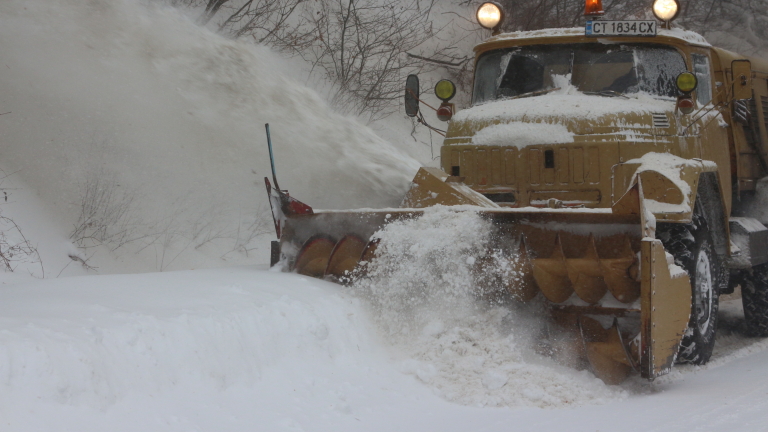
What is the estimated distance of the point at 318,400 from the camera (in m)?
3.80

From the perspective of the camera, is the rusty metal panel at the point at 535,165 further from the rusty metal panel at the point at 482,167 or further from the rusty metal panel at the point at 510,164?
the rusty metal panel at the point at 482,167

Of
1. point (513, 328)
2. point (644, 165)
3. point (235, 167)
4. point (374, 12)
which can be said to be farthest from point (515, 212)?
point (374, 12)

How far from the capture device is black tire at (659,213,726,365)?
4.92 meters

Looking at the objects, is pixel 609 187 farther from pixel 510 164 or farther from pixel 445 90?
pixel 445 90

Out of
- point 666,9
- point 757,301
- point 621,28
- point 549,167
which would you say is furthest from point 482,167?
point 757,301

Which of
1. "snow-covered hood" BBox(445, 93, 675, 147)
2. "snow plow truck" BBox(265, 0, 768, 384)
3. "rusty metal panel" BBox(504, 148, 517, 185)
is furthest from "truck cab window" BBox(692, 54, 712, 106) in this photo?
"rusty metal panel" BBox(504, 148, 517, 185)

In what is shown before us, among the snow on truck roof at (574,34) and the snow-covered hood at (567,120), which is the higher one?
the snow on truck roof at (574,34)

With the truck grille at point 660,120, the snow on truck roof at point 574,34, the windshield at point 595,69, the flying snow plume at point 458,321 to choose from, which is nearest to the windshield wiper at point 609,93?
the windshield at point 595,69

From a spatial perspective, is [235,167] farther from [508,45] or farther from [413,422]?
[413,422]

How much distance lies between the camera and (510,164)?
5.69 metres

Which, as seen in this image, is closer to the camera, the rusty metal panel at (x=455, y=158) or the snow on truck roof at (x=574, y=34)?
the rusty metal panel at (x=455, y=158)

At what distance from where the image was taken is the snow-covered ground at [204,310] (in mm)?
3287

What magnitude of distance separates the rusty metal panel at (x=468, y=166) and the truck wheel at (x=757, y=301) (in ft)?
9.47

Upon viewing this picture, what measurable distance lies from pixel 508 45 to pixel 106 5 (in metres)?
6.03
